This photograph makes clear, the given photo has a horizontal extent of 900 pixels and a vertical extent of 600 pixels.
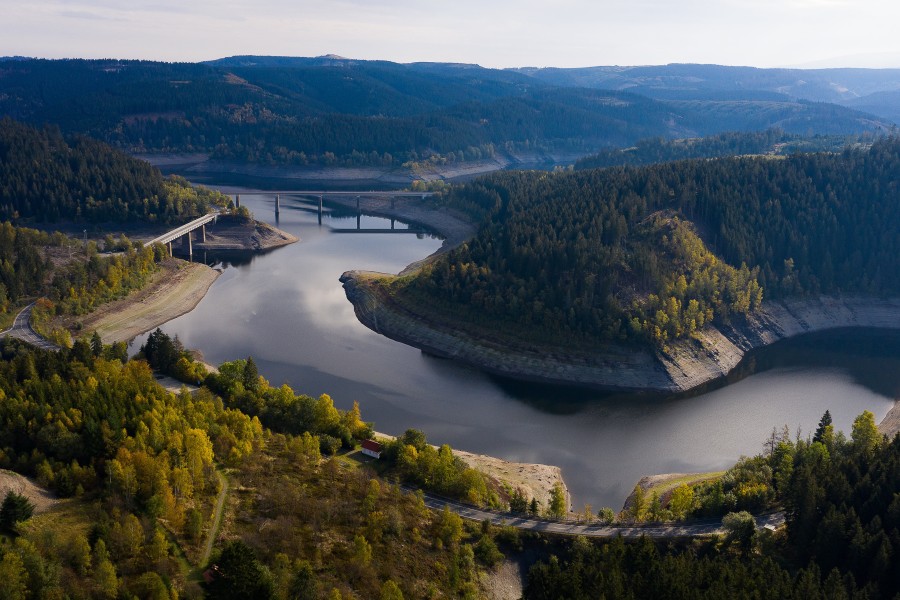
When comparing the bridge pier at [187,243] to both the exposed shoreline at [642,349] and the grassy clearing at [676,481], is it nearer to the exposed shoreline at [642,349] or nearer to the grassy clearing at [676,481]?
the exposed shoreline at [642,349]

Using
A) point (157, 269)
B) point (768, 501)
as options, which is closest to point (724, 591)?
point (768, 501)

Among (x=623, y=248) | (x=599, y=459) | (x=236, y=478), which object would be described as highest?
(x=623, y=248)

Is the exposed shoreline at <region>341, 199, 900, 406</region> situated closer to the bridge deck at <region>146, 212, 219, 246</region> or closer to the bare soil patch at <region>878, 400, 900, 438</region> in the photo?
the bare soil patch at <region>878, 400, 900, 438</region>

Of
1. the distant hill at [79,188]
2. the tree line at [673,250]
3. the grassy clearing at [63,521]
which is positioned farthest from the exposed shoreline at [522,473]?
the distant hill at [79,188]

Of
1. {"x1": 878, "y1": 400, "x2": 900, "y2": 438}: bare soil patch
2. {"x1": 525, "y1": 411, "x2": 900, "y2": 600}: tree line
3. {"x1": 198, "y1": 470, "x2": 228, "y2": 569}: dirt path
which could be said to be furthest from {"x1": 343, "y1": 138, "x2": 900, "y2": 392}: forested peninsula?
{"x1": 198, "y1": 470, "x2": 228, "y2": 569}: dirt path

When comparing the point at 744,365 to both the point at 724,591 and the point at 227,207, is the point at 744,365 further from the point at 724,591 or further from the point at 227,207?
the point at 227,207
